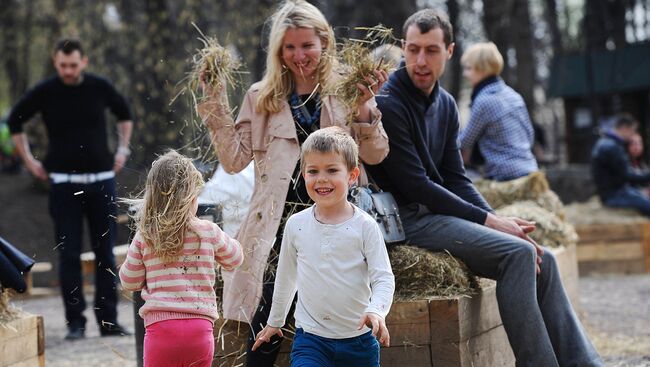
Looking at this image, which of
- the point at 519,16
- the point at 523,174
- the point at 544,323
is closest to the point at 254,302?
the point at 544,323

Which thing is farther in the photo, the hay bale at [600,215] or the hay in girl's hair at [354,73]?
the hay bale at [600,215]

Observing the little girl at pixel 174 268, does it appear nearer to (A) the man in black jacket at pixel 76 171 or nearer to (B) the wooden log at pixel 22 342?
(B) the wooden log at pixel 22 342

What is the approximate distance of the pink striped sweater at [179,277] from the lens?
404 cm

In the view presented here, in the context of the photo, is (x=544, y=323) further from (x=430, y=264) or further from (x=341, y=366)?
(x=341, y=366)

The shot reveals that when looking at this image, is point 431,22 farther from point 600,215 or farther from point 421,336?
point 600,215

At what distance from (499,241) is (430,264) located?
0.35 m

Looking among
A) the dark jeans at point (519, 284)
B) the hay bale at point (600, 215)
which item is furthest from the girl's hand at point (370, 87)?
the hay bale at point (600, 215)

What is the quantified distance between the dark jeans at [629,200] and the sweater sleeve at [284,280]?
27.2 ft

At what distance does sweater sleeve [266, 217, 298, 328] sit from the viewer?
4.20 m

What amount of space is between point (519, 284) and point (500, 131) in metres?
3.01

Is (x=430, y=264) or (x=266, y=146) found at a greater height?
(x=266, y=146)

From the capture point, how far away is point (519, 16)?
1716cm

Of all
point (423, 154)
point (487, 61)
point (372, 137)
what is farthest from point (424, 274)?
point (487, 61)

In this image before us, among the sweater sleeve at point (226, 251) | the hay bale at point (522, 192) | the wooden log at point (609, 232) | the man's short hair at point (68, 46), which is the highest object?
the man's short hair at point (68, 46)
